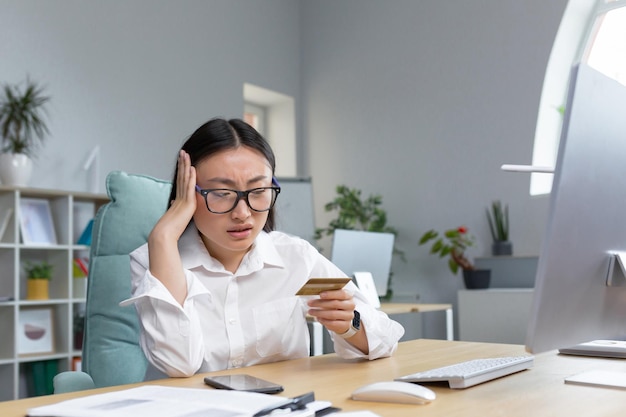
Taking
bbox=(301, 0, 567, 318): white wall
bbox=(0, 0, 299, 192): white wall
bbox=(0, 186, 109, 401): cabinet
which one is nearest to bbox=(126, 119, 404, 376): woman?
bbox=(0, 186, 109, 401): cabinet

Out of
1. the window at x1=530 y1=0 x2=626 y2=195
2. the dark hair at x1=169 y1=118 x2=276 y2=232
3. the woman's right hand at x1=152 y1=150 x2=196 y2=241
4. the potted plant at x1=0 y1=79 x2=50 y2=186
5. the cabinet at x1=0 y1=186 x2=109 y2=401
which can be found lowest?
the cabinet at x1=0 y1=186 x2=109 y2=401

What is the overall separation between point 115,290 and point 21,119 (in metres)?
2.49

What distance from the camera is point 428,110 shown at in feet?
16.9

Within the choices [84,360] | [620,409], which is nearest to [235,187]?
[84,360]

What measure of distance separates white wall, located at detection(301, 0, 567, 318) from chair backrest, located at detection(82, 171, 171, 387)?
3255 mm

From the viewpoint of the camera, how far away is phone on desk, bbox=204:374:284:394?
0.98 metres

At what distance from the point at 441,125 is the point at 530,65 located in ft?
2.56

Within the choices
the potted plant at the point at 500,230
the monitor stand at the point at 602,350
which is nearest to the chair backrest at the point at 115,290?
the monitor stand at the point at 602,350

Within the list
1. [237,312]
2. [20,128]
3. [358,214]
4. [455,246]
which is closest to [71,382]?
[237,312]

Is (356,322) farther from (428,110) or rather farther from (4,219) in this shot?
(428,110)

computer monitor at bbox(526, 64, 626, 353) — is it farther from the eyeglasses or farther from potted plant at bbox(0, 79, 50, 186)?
potted plant at bbox(0, 79, 50, 186)

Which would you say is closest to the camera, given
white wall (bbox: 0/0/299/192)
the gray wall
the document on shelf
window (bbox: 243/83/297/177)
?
the document on shelf

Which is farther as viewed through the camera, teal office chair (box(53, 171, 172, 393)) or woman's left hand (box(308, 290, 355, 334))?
teal office chair (box(53, 171, 172, 393))

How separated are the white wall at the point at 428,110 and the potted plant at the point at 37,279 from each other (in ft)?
8.39
